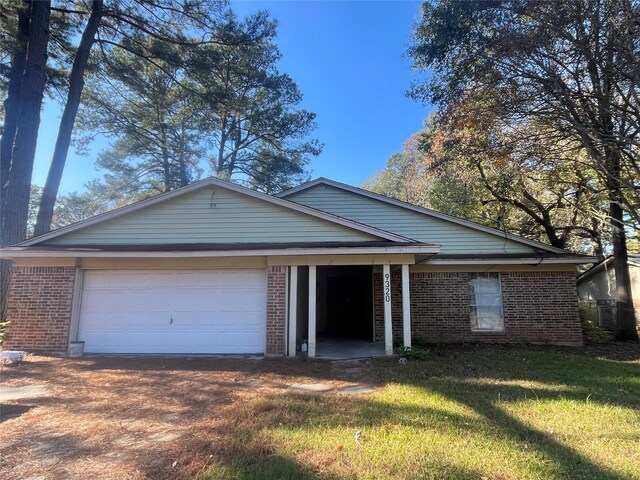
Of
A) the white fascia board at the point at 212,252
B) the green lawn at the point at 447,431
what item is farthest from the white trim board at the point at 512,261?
the green lawn at the point at 447,431

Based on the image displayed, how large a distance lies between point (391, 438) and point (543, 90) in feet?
30.1

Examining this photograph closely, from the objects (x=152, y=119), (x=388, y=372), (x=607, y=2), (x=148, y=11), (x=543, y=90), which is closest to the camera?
(x=388, y=372)

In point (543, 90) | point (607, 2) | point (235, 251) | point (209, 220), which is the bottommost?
point (235, 251)

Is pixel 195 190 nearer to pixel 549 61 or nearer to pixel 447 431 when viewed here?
pixel 447 431

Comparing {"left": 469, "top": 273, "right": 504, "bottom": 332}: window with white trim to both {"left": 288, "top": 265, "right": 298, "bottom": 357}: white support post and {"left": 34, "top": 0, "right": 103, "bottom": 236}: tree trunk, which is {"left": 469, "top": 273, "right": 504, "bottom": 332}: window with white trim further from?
{"left": 34, "top": 0, "right": 103, "bottom": 236}: tree trunk

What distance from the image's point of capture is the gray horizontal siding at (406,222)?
39.9 ft

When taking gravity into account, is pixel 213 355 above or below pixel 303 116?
below

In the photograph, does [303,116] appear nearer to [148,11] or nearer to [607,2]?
[148,11]

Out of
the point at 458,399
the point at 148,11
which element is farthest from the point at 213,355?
the point at 148,11

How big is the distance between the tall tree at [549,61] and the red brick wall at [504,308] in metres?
3.09

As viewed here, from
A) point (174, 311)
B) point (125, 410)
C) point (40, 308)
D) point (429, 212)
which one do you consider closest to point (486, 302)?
point (429, 212)

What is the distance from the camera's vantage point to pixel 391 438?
13.0 feet

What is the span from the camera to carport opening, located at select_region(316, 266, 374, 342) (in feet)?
51.5

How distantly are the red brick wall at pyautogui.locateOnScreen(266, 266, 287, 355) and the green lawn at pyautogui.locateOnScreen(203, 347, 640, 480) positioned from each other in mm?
3034
